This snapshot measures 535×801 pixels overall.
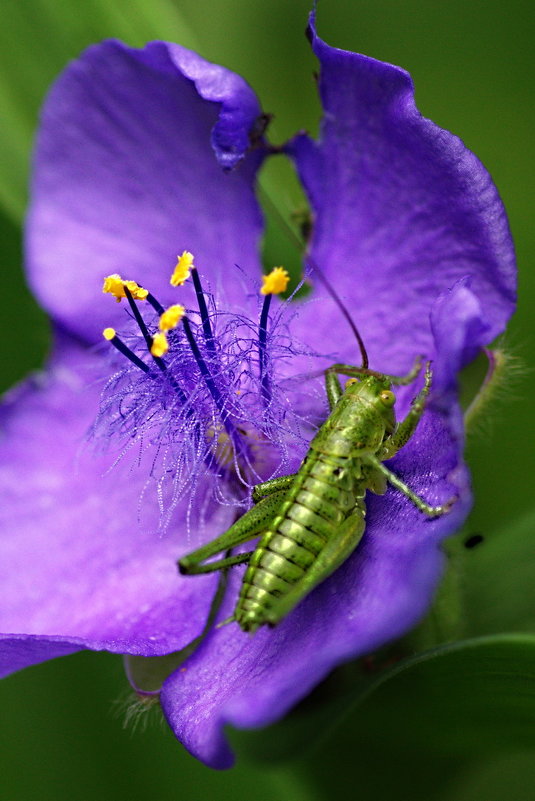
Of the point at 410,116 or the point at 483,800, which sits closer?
the point at 410,116

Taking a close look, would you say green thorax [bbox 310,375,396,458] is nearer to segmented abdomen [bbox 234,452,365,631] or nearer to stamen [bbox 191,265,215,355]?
segmented abdomen [bbox 234,452,365,631]

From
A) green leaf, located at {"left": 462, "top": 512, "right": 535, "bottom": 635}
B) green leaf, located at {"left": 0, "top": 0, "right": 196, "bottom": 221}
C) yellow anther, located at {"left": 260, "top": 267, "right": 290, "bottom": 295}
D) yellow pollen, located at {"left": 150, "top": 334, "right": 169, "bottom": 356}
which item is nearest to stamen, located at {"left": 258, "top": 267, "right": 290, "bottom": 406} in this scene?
yellow anther, located at {"left": 260, "top": 267, "right": 290, "bottom": 295}

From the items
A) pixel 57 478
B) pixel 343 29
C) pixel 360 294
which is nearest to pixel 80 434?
pixel 57 478

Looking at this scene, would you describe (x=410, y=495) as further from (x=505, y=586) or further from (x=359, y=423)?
(x=505, y=586)

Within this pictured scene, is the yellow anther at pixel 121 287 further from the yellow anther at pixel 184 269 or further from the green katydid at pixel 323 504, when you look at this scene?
the green katydid at pixel 323 504

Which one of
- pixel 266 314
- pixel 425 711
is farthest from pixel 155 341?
Result: pixel 425 711

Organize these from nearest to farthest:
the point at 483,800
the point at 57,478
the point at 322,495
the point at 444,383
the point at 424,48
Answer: the point at 444,383, the point at 322,495, the point at 483,800, the point at 57,478, the point at 424,48

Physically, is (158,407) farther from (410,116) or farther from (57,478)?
(410,116)
